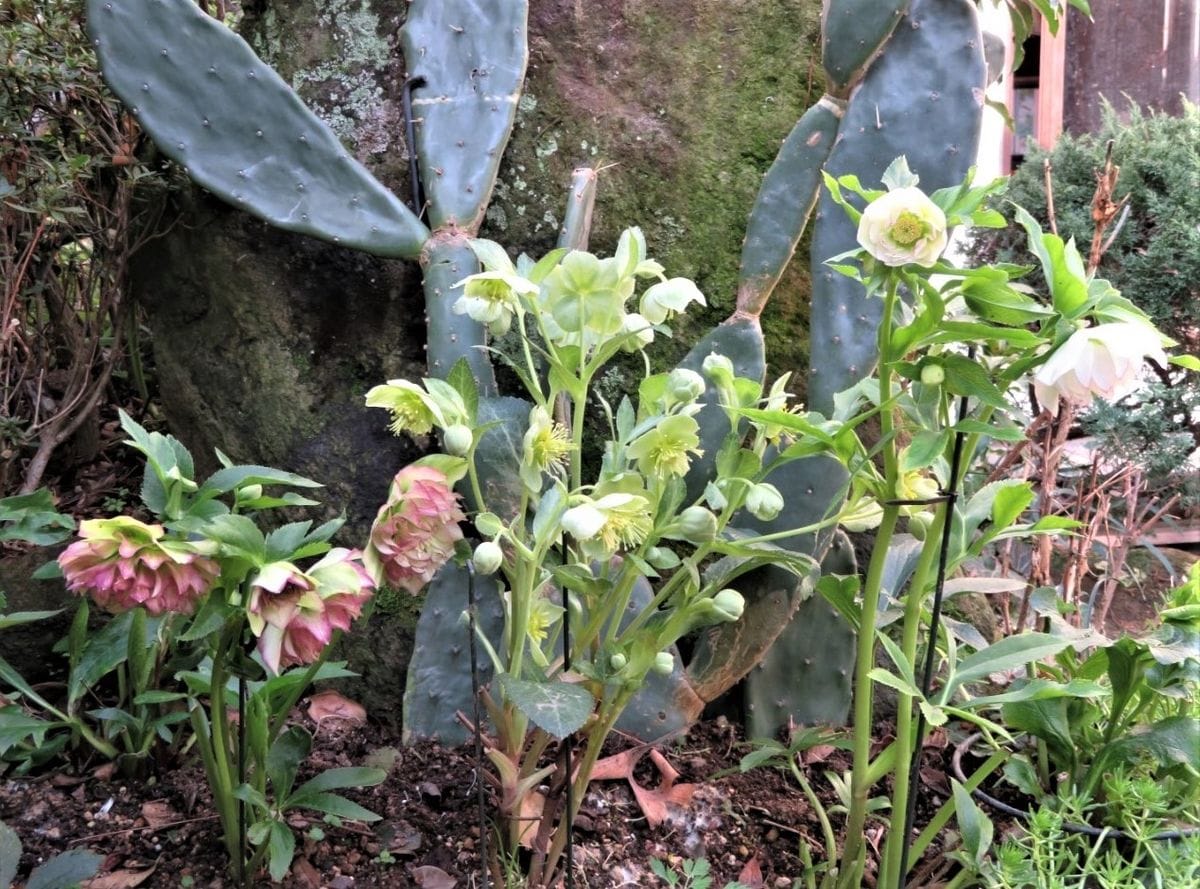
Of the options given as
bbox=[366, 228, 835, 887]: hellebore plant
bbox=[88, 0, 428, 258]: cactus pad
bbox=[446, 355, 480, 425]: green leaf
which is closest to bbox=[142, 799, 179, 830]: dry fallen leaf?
bbox=[366, 228, 835, 887]: hellebore plant

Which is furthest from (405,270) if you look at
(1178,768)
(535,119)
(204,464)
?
(1178,768)

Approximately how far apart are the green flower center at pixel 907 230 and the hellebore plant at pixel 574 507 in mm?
216

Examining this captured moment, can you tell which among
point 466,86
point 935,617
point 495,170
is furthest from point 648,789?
point 466,86

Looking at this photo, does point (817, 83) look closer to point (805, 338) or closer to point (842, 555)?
point (805, 338)

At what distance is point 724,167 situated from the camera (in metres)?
1.53

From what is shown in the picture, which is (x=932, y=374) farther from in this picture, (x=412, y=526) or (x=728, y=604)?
(x=412, y=526)

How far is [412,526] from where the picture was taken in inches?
31.7

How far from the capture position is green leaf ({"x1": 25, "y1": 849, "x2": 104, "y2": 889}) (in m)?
0.91

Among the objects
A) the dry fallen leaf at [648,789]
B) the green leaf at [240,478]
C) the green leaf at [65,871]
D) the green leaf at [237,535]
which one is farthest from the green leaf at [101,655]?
the dry fallen leaf at [648,789]

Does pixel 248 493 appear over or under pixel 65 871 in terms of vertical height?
over

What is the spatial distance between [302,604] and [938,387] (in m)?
0.57

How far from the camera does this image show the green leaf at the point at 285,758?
1.00 m

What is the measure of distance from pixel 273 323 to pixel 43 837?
0.77m

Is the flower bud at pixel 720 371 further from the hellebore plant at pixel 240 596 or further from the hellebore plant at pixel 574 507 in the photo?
the hellebore plant at pixel 240 596
